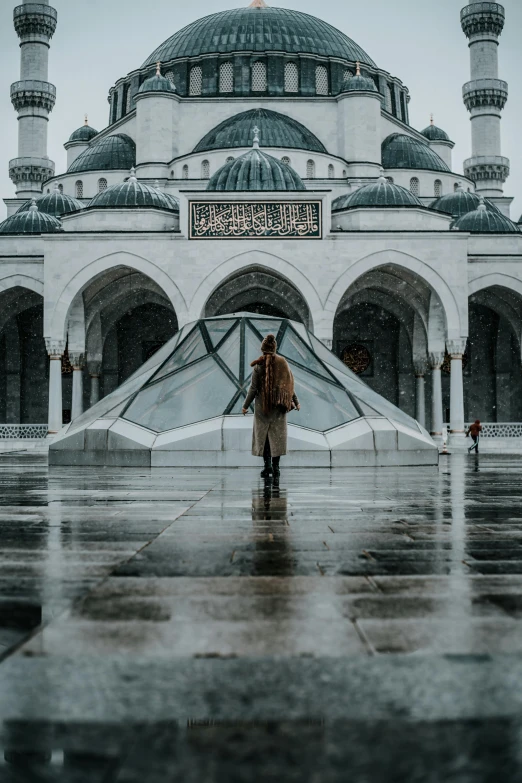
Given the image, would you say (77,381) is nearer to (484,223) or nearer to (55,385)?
(55,385)

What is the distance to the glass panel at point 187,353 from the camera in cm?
1041

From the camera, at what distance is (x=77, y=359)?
24672 mm

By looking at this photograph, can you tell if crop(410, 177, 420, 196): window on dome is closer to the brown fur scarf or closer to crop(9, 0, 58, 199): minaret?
crop(9, 0, 58, 199): minaret

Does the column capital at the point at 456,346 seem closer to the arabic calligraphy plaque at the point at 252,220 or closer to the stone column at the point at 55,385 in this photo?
the arabic calligraphy plaque at the point at 252,220

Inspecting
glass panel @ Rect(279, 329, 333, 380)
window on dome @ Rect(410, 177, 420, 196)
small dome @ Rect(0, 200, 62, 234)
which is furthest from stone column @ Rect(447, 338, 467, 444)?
glass panel @ Rect(279, 329, 333, 380)

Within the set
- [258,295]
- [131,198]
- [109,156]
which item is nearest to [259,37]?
[109,156]

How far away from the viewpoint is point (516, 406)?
28609 mm

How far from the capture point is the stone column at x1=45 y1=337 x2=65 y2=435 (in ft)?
74.9

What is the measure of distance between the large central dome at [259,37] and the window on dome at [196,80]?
1.94 feet

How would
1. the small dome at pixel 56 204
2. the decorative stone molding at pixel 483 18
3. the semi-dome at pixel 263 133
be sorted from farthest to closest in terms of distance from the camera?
the decorative stone molding at pixel 483 18 → the small dome at pixel 56 204 → the semi-dome at pixel 263 133

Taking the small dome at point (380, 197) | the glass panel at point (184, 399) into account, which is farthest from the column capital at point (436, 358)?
the glass panel at point (184, 399)

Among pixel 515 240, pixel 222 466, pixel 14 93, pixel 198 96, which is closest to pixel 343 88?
pixel 198 96

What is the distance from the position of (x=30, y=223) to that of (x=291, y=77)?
1184 cm

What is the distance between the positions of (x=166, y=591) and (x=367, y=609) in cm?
42
